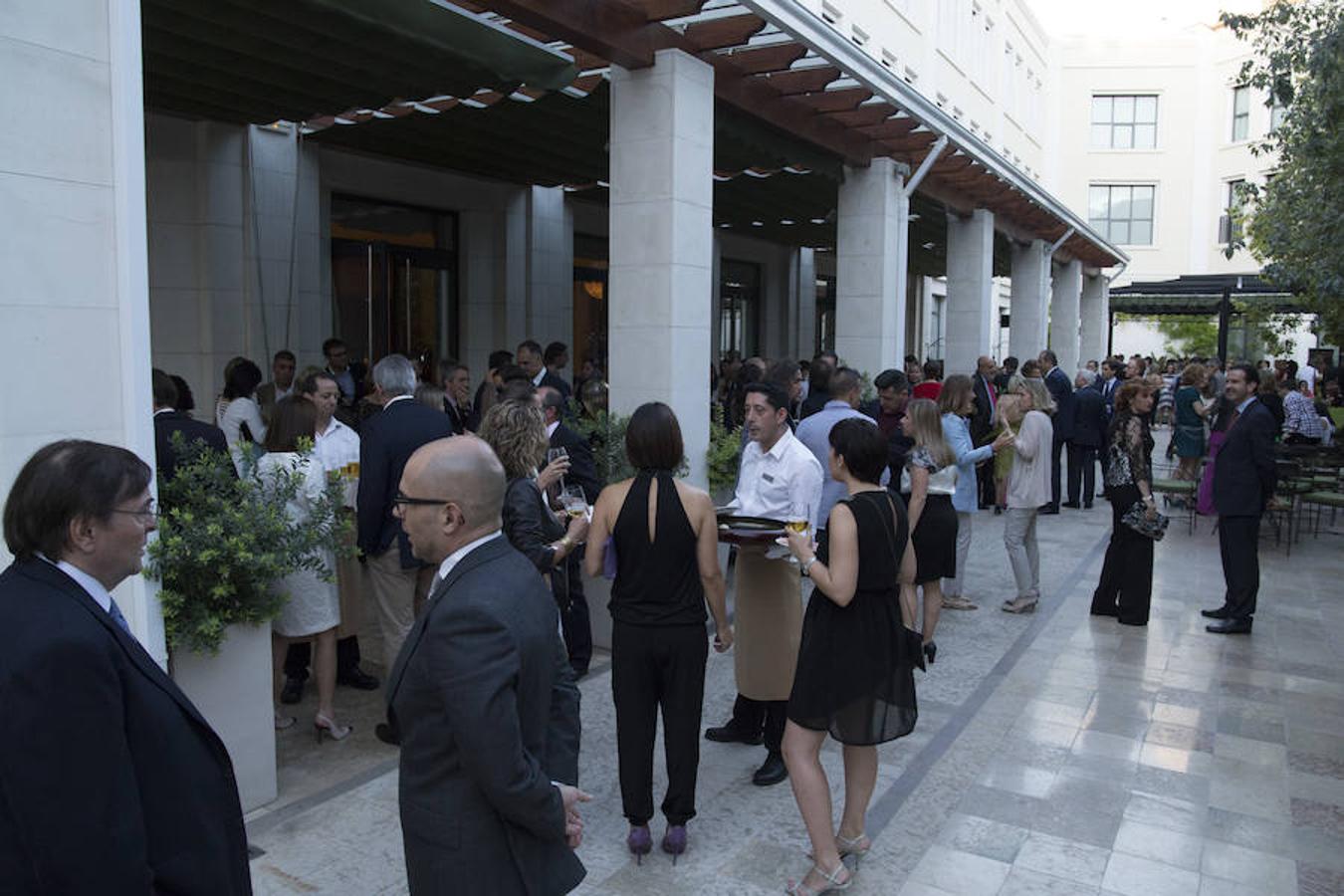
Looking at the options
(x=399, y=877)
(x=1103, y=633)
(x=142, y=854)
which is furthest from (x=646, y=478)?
(x=1103, y=633)

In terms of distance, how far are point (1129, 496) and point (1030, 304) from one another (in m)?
12.6

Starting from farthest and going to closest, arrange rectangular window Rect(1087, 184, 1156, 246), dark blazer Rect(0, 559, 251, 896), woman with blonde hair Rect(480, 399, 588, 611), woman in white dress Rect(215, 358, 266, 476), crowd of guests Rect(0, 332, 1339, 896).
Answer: rectangular window Rect(1087, 184, 1156, 246) → woman in white dress Rect(215, 358, 266, 476) → woman with blonde hair Rect(480, 399, 588, 611) → crowd of guests Rect(0, 332, 1339, 896) → dark blazer Rect(0, 559, 251, 896)

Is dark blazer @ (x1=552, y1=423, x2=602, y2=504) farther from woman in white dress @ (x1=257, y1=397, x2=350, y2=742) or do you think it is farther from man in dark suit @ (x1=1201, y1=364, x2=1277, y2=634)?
man in dark suit @ (x1=1201, y1=364, x2=1277, y2=634)

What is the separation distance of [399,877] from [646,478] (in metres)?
1.82

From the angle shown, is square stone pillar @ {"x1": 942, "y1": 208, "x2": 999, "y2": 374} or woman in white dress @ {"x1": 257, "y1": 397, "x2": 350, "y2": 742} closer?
woman in white dress @ {"x1": 257, "y1": 397, "x2": 350, "y2": 742}

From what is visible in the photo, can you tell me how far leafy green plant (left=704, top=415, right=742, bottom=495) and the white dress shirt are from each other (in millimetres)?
3028

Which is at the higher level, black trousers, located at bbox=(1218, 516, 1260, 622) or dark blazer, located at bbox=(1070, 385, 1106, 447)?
dark blazer, located at bbox=(1070, 385, 1106, 447)

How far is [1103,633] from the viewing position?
291 inches

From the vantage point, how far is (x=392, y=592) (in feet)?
17.4

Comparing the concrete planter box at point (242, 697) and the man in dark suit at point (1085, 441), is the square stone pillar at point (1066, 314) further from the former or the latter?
the concrete planter box at point (242, 697)

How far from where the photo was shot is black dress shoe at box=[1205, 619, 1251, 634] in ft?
24.5

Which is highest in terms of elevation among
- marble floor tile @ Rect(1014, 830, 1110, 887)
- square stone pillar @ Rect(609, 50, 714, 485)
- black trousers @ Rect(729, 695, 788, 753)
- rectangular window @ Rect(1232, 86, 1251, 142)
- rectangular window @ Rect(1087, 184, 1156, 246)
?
rectangular window @ Rect(1232, 86, 1251, 142)

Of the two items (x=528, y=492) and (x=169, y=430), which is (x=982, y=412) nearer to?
(x=528, y=492)

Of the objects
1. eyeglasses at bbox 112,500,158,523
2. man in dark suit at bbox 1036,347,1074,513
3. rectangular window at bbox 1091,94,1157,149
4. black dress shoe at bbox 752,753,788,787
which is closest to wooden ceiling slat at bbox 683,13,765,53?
black dress shoe at bbox 752,753,788,787
